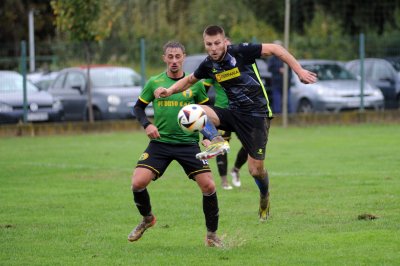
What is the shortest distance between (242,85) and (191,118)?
1221mm

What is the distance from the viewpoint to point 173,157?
29.7ft

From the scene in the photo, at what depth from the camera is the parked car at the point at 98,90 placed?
25156 millimetres

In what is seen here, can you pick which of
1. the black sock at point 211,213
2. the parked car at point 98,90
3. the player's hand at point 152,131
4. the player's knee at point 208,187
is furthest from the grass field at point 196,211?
the parked car at point 98,90

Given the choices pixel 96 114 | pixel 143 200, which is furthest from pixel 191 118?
pixel 96 114

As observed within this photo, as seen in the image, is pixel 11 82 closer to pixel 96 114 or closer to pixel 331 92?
pixel 96 114

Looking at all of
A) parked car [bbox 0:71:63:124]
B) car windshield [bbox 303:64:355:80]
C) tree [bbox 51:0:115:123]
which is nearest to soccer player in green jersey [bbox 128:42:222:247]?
parked car [bbox 0:71:63:124]

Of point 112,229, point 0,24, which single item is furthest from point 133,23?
point 112,229

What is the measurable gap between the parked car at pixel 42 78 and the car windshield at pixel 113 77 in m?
1.68

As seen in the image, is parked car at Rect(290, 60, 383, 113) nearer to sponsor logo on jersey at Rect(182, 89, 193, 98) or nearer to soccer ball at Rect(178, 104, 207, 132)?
sponsor logo on jersey at Rect(182, 89, 193, 98)

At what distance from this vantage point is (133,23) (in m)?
46.0

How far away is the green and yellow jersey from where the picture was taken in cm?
907

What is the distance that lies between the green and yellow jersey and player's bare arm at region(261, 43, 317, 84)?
0.79m

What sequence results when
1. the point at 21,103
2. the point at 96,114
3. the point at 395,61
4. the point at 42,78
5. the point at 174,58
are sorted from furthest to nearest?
the point at 42,78 < the point at 96,114 < the point at 395,61 < the point at 21,103 < the point at 174,58

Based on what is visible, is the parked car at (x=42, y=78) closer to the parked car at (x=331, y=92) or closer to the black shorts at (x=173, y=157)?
the parked car at (x=331, y=92)
